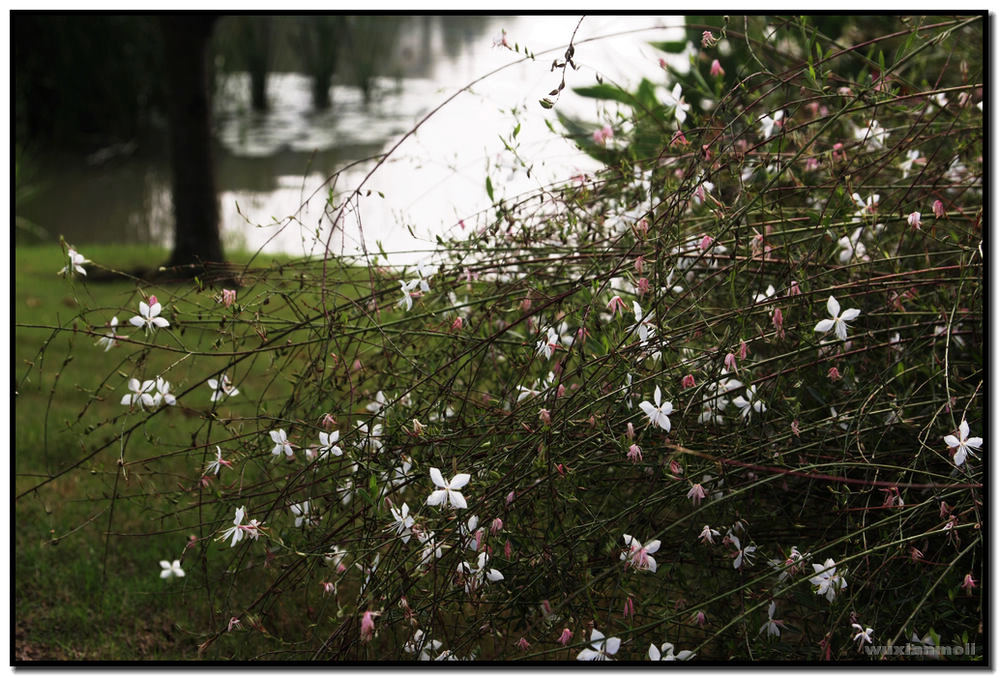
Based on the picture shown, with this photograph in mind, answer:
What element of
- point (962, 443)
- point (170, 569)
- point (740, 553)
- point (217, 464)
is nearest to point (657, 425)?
point (740, 553)

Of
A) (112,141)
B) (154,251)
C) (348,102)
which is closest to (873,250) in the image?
(154,251)

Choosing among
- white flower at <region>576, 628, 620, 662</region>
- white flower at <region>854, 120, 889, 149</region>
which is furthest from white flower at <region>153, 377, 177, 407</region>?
white flower at <region>854, 120, 889, 149</region>

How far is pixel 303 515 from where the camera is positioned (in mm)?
1897

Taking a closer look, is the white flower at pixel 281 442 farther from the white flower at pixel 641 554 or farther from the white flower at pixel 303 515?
the white flower at pixel 641 554

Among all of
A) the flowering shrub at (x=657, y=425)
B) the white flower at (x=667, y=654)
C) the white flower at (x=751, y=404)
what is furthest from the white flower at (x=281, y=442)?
the white flower at (x=751, y=404)

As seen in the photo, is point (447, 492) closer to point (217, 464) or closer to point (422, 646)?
point (422, 646)

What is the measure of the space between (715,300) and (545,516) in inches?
34.1

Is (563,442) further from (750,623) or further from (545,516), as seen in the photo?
(750,623)

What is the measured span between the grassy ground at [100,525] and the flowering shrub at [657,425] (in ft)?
0.39

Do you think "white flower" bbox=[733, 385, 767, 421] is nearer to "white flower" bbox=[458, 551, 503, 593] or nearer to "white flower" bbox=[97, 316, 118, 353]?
"white flower" bbox=[458, 551, 503, 593]

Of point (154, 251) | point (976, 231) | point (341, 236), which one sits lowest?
point (154, 251)

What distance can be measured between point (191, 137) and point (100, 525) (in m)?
3.07

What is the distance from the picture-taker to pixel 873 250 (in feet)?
6.75

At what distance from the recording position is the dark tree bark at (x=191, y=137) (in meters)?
5.35
